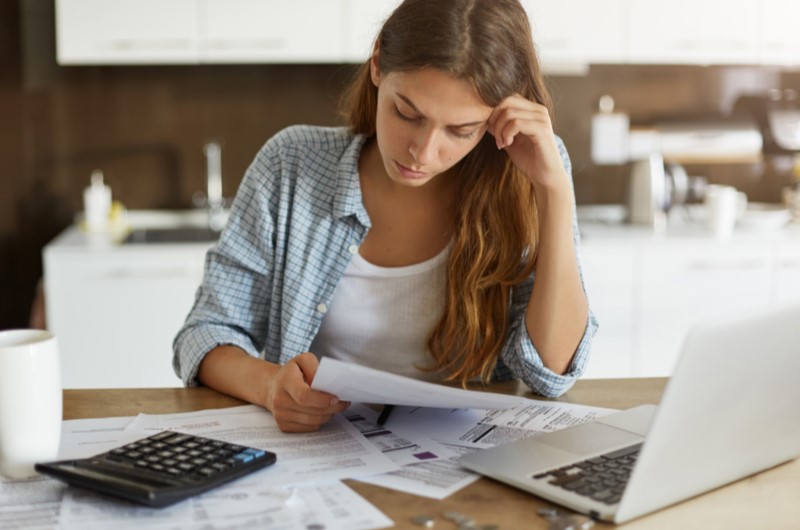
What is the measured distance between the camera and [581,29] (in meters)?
3.18

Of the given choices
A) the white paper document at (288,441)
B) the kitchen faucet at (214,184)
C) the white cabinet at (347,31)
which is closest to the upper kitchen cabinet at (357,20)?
the white cabinet at (347,31)

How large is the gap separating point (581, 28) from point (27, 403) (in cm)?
264

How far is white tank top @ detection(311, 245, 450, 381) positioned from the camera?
1524 mm

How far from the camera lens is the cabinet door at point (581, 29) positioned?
316 cm

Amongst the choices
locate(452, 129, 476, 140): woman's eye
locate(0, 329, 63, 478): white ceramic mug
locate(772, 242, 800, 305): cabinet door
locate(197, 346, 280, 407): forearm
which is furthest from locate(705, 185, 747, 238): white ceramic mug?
locate(0, 329, 63, 478): white ceramic mug

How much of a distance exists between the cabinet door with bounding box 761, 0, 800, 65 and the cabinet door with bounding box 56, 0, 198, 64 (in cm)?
199

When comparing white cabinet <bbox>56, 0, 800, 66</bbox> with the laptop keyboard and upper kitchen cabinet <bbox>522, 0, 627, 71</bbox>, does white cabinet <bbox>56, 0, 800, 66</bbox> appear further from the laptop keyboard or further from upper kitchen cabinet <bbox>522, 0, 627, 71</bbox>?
the laptop keyboard

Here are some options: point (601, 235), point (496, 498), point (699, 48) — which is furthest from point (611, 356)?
point (496, 498)

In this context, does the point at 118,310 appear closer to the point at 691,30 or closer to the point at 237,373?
the point at 237,373

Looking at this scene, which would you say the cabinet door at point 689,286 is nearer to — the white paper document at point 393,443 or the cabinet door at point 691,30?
the cabinet door at point 691,30

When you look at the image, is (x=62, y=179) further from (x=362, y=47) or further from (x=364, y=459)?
(x=364, y=459)

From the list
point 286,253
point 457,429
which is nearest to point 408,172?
point 286,253

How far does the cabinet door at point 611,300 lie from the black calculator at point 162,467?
2.16 m

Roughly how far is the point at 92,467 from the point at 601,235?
7.89ft
